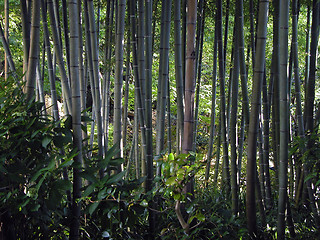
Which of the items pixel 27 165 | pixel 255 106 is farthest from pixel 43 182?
pixel 255 106

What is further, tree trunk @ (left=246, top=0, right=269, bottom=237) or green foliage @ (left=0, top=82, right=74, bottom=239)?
tree trunk @ (left=246, top=0, right=269, bottom=237)

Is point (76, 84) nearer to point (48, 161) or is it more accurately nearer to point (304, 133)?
point (48, 161)

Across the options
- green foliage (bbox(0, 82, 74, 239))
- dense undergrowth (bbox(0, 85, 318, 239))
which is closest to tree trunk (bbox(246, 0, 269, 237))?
dense undergrowth (bbox(0, 85, 318, 239))

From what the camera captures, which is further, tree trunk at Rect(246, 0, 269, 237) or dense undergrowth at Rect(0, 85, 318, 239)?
tree trunk at Rect(246, 0, 269, 237)

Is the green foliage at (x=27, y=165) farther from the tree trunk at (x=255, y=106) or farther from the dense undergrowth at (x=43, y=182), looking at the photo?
the tree trunk at (x=255, y=106)

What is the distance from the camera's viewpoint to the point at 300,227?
9.88 feet

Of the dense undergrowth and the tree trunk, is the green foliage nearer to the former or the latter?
the dense undergrowth

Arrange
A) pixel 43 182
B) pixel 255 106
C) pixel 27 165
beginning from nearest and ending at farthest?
pixel 43 182 → pixel 27 165 → pixel 255 106

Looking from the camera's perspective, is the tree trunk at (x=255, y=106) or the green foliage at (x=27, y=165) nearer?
the green foliage at (x=27, y=165)

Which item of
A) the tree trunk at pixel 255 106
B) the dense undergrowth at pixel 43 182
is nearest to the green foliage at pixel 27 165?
the dense undergrowth at pixel 43 182

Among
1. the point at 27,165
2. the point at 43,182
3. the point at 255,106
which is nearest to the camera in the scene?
the point at 43,182

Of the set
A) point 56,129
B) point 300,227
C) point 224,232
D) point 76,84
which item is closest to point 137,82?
point 76,84

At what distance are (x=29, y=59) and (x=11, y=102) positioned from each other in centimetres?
31

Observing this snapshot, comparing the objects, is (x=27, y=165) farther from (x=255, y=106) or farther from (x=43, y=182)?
(x=255, y=106)
